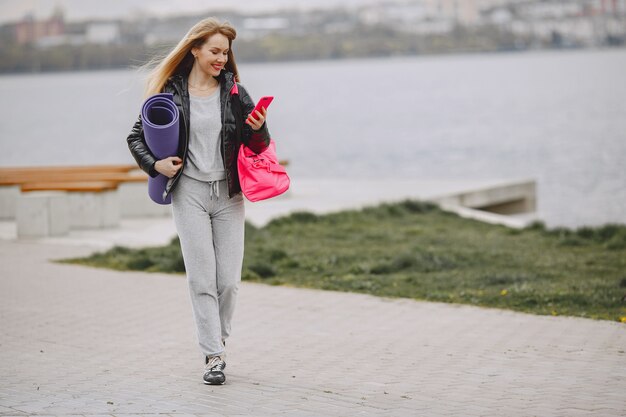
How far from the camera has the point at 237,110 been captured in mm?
6371

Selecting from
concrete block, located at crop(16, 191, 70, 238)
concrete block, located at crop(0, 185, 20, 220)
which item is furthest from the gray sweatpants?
concrete block, located at crop(0, 185, 20, 220)

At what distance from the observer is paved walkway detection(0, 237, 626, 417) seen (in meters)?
5.98

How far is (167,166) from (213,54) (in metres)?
0.65

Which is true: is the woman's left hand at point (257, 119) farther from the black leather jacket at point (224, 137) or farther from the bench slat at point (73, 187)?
the bench slat at point (73, 187)

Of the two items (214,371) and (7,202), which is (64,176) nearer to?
(7,202)

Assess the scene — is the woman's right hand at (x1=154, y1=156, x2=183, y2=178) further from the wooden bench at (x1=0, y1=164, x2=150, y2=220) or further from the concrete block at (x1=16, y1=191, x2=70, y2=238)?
the wooden bench at (x1=0, y1=164, x2=150, y2=220)

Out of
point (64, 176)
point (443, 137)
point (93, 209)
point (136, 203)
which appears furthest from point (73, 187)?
point (443, 137)

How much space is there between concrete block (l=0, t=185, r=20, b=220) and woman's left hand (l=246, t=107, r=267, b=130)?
10.6 m

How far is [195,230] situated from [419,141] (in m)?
57.8

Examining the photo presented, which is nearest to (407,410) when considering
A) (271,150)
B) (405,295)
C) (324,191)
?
(271,150)

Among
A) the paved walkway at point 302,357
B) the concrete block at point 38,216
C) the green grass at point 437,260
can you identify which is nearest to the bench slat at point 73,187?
the concrete block at point 38,216

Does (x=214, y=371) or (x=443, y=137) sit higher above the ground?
(x=214, y=371)

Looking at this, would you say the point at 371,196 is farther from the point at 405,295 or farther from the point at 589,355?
the point at 589,355

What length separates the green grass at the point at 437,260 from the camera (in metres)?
9.43
